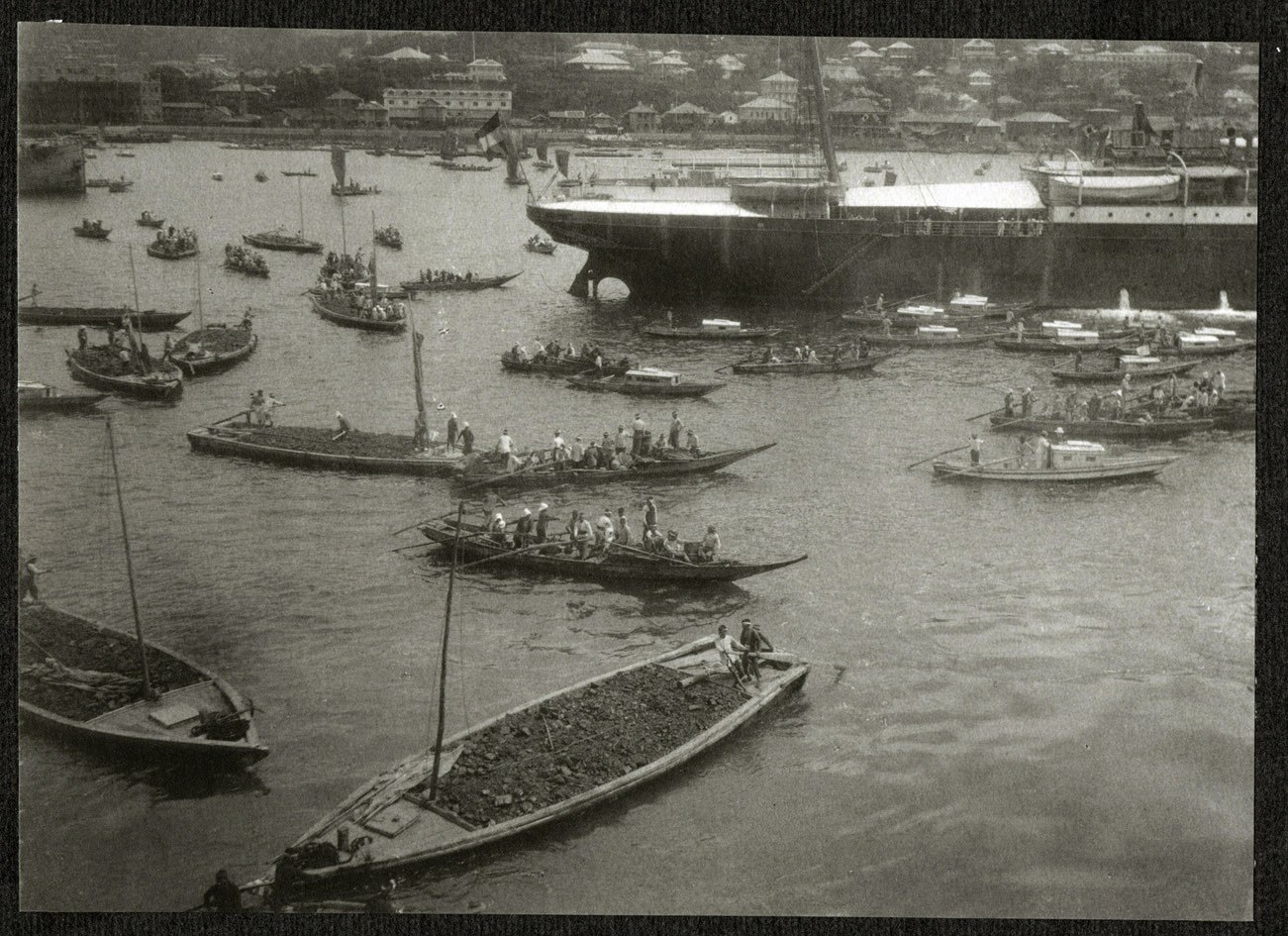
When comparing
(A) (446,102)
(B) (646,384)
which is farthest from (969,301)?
(A) (446,102)

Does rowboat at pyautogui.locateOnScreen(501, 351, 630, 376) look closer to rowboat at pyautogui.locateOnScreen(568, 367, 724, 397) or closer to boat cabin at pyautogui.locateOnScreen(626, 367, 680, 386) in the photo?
rowboat at pyautogui.locateOnScreen(568, 367, 724, 397)

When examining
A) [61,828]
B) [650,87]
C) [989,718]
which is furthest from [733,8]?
[61,828]

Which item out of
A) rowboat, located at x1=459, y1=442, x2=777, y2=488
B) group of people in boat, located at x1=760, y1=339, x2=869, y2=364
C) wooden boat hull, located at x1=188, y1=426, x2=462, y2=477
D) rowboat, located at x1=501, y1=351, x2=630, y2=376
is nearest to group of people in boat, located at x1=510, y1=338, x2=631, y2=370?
rowboat, located at x1=501, y1=351, x2=630, y2=376

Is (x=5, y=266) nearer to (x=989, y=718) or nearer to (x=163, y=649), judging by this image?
(x=163, y=649)

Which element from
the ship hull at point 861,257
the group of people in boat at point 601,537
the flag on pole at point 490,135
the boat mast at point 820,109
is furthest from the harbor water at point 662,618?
the ship hull at point 861,257

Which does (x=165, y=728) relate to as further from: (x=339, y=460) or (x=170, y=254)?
(x=170, y=254)
